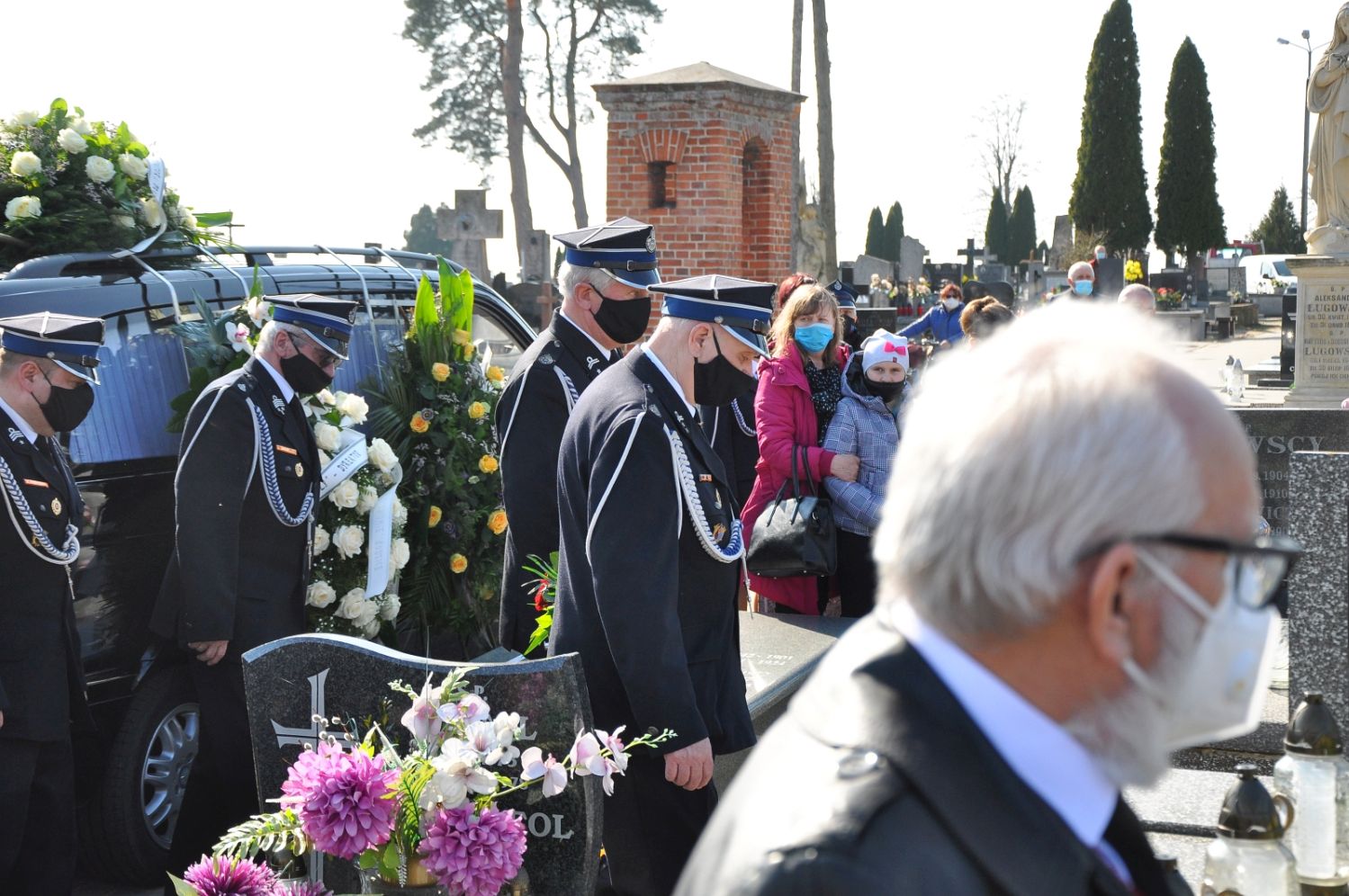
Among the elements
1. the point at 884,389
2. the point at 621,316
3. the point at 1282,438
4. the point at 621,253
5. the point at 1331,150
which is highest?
the point at 1331,150

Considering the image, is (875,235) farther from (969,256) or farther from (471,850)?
(471,850)

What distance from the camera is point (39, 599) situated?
4215 millimetres

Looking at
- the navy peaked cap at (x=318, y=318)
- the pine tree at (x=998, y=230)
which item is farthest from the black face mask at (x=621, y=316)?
the pine tree at (x=998, y=230)

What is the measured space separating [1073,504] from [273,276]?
17.2ft

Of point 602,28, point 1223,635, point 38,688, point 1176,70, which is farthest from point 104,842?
point 1176,70

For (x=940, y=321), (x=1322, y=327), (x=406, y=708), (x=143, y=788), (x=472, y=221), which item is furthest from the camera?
(x=472, y=221)

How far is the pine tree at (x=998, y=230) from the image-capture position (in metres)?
61.9

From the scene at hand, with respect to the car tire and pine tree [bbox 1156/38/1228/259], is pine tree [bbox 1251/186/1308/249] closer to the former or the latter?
pine tree [bbox 1156/38/1228/259]

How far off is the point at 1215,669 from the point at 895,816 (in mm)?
321

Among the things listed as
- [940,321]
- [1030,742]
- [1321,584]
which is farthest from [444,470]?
[940,321]

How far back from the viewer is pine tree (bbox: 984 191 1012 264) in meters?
61.9

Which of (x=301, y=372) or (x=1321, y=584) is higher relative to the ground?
(x=301, y=372)

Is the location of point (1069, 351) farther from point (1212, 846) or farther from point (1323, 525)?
point (1323, 525)

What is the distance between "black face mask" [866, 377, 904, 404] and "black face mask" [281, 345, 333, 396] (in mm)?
2158
